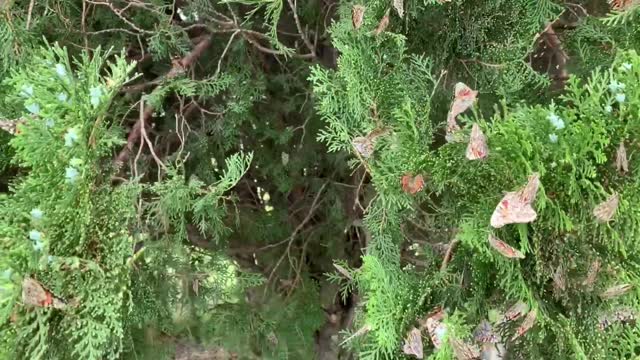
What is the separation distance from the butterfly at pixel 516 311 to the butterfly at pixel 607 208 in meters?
0.15

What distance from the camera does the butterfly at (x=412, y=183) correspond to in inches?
31.8

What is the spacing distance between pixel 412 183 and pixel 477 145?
13cm

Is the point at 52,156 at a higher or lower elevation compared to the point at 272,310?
higher

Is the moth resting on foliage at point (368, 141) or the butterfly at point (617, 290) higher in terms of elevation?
the moth resting on foliage at point (368, 141)

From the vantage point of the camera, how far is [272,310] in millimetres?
1479

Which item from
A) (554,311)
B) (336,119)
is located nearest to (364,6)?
(336,119)

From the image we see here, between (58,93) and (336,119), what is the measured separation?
38 centimetres

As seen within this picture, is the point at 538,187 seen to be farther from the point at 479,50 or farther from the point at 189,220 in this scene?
the point at 189,220

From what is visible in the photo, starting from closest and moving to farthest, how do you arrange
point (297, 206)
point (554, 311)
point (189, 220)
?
1. point (554, 311)
2. point (189, 220)
3. point (297, 206)

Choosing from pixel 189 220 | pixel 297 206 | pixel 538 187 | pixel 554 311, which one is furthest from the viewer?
pixel 297 206

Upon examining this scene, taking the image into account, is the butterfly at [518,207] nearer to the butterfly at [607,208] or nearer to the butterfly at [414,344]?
the butterfly at [607,208]

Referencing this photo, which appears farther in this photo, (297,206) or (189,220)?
(297,206)

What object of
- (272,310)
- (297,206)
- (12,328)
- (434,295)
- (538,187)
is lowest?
(272,310)

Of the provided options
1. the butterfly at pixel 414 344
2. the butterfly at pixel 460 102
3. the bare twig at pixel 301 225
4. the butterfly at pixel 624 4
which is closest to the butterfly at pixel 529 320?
the butterfly at pixel 414 344
